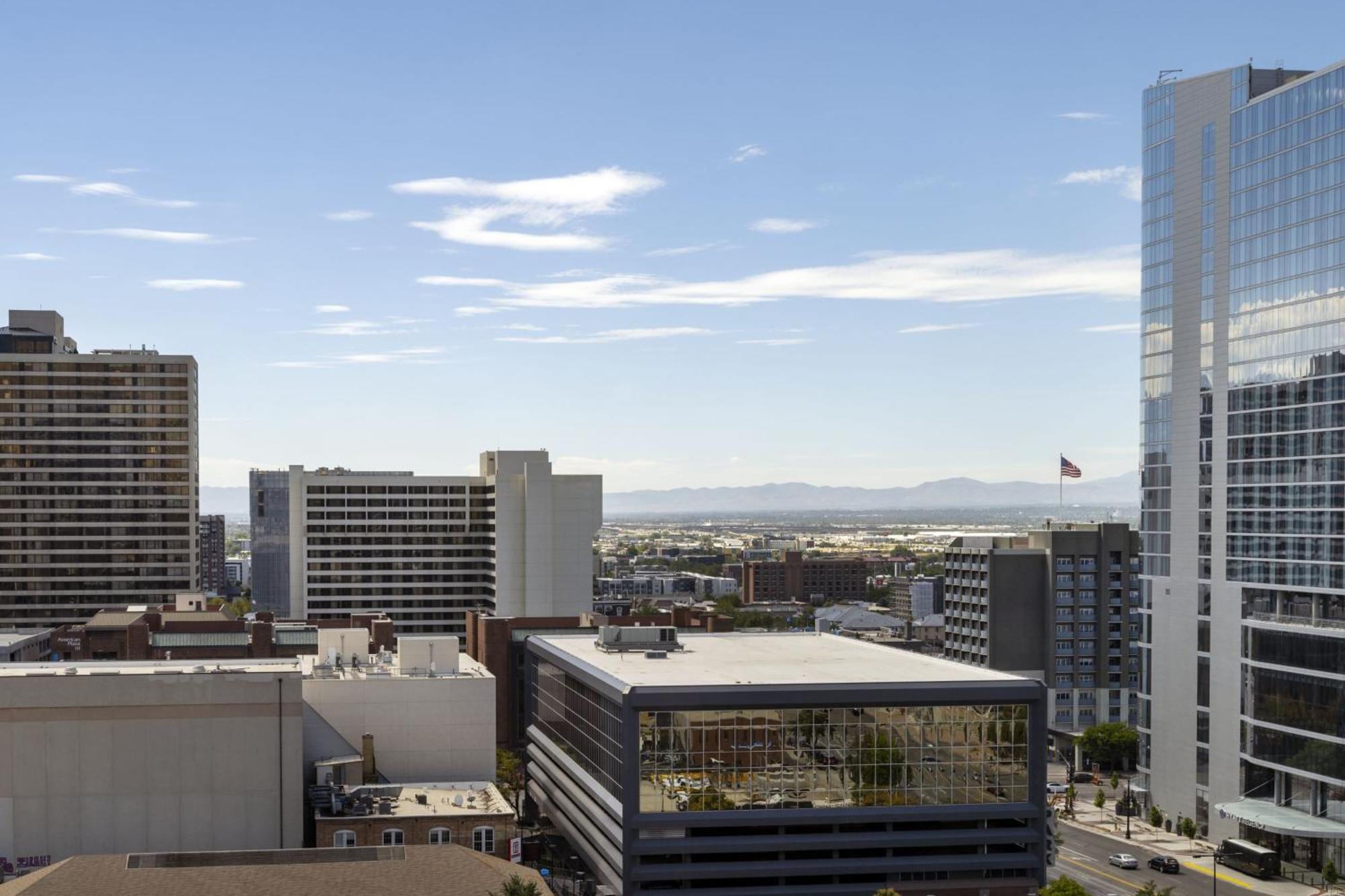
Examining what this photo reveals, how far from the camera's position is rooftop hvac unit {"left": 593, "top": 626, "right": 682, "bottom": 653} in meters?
97.6

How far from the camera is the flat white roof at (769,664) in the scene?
7819 cm

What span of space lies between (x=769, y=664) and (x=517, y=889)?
31.8m

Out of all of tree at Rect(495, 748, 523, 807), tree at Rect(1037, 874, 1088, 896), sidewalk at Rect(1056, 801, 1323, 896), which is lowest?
sidewalk at Rect(1056, 801, 1323, 896)

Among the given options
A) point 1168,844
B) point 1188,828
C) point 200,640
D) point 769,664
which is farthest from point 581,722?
point 200,640

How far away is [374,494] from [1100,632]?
307ft

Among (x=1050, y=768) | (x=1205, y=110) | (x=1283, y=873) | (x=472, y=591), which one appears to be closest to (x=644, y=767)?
(x=1283, y=873)

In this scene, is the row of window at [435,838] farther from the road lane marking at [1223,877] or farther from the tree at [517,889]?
the road lane marking at [1223,877]

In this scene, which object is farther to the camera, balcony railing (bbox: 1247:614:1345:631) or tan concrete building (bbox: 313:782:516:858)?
balcony railing (bbox: 1247:614:1345:631)

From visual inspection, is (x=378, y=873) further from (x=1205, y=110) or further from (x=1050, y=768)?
(x=1050, y=768)

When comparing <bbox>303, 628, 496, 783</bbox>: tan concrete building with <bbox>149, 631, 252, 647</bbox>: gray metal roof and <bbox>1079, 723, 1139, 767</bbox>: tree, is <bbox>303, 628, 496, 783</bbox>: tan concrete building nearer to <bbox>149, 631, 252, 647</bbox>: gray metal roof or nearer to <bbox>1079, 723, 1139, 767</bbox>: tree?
<bbox>149, 631, 252, 647</bbox>: gray metal roof

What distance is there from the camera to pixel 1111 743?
145 metres

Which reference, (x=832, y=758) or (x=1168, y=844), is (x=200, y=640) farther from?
(x=1168, y=844)

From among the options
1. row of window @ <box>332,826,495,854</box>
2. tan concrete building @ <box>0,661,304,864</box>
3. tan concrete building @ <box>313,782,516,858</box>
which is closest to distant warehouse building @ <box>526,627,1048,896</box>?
tan concrete building @ <box>313,782,516,858</box>

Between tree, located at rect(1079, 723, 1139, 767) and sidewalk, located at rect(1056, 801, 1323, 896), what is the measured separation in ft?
47.1
